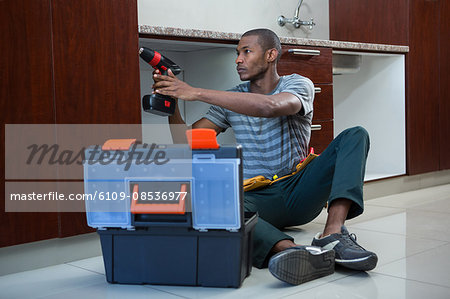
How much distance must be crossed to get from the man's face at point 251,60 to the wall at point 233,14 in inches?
36.0

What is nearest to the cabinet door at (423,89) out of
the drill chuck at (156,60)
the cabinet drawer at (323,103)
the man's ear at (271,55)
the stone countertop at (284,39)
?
the stone countertop at (284,39)

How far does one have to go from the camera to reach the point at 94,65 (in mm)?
2107

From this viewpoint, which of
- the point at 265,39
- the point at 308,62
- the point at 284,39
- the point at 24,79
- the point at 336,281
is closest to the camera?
the point at 336,281

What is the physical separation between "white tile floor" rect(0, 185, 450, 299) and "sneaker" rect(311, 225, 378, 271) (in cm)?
4

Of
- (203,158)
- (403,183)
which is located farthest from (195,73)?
(403,183)

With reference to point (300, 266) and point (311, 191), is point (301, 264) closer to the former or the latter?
point (300, 266)

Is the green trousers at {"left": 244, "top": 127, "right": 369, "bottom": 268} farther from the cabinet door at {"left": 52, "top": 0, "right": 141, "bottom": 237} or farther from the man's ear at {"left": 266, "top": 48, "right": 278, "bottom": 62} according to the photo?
the cabinet door at {"left": 52, "top": 0, "right": 141, "bottom": 237}

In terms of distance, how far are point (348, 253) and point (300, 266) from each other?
0.63ft

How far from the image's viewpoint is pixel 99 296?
5.37 ft

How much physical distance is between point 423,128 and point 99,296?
2716mm

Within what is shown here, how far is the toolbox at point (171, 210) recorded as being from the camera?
160 centimetres

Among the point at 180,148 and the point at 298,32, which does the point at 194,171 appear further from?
the point at 298,32

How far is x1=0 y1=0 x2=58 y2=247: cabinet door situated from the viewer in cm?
189

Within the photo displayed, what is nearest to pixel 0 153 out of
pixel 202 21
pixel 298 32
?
pixel 202 21
